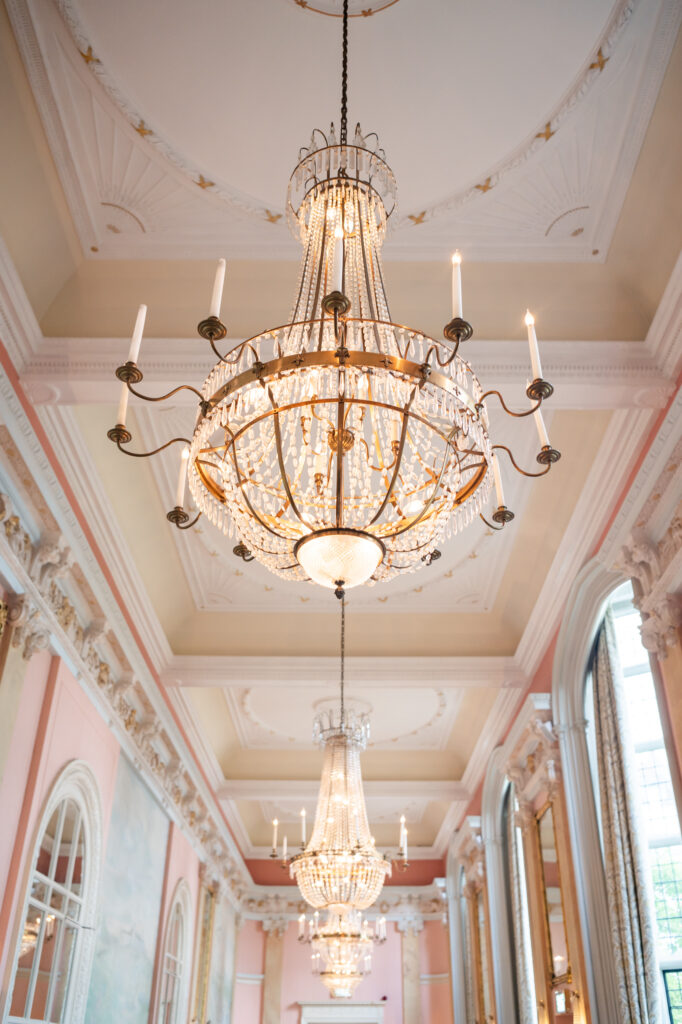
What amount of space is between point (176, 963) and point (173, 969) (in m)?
0.21

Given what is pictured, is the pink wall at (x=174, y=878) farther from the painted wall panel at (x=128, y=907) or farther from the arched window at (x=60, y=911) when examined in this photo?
the arched window at (x=60, y=911)

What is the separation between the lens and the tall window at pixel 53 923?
5980mm

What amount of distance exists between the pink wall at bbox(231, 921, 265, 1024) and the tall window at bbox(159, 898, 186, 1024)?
234 inches

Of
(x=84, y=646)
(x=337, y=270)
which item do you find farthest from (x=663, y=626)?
(x=84, y=646)

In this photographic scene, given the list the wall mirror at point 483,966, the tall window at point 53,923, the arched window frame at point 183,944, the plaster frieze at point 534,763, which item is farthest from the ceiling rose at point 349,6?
the wall mirror at point 483,966

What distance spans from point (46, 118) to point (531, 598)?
6136 mm

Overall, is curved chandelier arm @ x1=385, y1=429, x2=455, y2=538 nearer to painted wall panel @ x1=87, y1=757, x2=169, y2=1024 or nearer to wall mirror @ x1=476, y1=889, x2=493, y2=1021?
painted wall panel @ x1=87, y1=757, x2=169, y2=1024

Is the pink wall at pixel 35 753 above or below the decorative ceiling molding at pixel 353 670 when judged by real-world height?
below

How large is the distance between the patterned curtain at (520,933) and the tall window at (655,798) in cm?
320

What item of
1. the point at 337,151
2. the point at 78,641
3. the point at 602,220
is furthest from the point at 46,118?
the point at 78,641

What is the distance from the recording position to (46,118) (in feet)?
15.7

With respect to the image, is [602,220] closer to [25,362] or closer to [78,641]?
[25,362]

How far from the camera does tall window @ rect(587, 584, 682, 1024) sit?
21.4 feet

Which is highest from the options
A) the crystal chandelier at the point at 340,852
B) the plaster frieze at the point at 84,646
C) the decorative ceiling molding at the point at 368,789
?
the decorative ceiling molding at the point at 368,789
